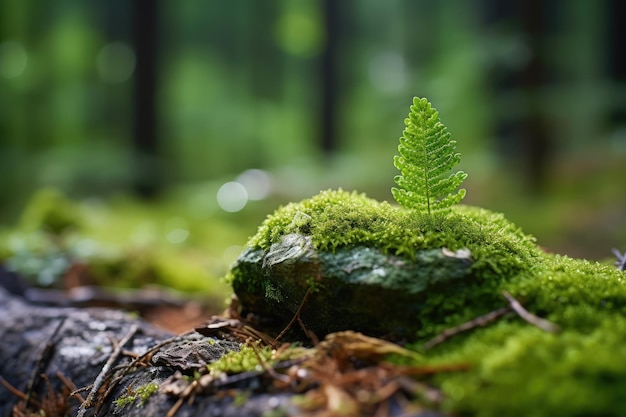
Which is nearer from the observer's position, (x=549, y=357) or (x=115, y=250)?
(x=549, y=357)

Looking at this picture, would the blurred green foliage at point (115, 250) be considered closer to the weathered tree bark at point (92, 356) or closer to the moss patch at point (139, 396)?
the weathered tree bark at point (92, 356)

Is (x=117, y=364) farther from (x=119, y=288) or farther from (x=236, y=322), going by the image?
(x=119, y=288)

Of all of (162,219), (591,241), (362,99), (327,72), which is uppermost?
(362,99)

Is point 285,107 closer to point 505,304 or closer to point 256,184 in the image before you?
point 256,184

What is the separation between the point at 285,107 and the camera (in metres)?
29.0

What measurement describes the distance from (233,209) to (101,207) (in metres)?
2.91

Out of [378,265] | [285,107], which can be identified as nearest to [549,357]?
[378,265]

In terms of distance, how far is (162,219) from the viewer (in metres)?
10.2

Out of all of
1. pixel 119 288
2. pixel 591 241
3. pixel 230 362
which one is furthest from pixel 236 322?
pixel 591 241

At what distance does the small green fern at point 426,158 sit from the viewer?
2164 mm

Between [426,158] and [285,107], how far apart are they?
27.5 meters

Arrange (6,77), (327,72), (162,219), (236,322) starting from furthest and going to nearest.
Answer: (6,77)
(327,72)
(162,219)
(236,322)

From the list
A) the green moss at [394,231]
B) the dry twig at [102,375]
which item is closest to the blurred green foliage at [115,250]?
the dry twig at [102,375]

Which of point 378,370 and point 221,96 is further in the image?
point 221,96
